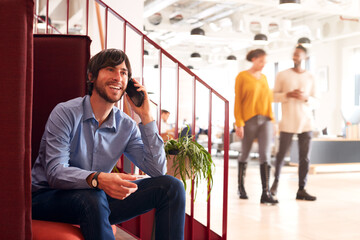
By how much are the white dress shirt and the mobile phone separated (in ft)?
8.53

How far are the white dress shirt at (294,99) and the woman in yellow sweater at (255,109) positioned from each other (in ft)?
0.56

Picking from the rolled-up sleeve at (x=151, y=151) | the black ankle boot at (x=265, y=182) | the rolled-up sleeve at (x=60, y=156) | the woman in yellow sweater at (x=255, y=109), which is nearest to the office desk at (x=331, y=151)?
the black ankle boot at (x=265, y=182)

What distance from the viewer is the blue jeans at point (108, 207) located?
1472mm

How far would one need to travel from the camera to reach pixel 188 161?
233 cm

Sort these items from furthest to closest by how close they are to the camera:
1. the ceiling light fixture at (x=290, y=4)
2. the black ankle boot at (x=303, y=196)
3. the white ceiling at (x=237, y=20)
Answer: the white ceiling at (x=237, y=20) → the ceiling light fixture at (x=290, y=4) → the black ankle boot at (x=303, y=196)

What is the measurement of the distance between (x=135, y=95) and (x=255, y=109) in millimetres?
2383

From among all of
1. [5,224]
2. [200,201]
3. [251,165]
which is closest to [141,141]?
[5,224]

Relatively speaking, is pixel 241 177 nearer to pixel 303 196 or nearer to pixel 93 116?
pixel 303 196

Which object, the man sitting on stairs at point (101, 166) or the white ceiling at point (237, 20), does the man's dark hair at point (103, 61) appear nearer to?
the man sitting on stairs at point (101, 166)

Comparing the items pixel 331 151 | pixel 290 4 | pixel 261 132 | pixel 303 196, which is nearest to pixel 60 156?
pixel 261 132

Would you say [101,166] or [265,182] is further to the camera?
[265,182]

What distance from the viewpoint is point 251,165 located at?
8477mm

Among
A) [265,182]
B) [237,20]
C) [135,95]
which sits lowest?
[265,182]

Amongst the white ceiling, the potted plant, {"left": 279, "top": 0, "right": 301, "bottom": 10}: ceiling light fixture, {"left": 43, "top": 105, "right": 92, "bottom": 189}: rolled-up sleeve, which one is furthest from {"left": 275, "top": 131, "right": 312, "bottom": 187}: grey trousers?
the white ceiling
